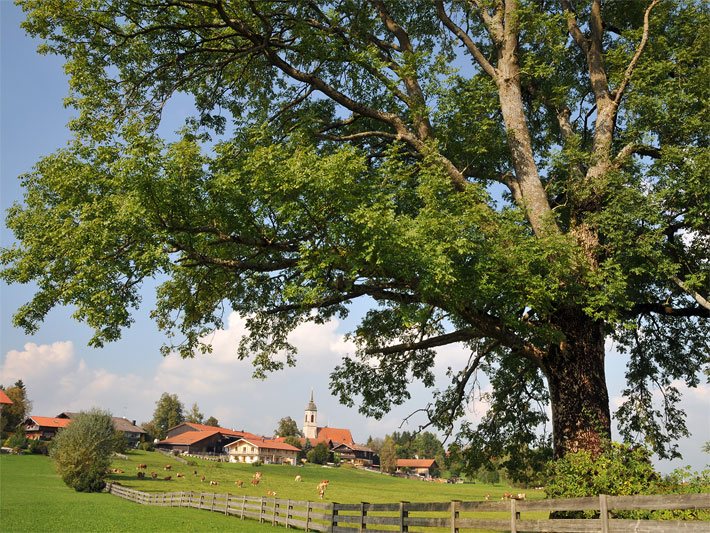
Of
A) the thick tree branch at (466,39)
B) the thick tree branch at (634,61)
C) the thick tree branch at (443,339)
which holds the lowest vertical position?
the thick tree branch at (443,339)

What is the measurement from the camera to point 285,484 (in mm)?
72500

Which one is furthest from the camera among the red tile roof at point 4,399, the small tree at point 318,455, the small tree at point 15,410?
the small tree at point 318,455

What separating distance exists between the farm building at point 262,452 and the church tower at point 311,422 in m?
44.4

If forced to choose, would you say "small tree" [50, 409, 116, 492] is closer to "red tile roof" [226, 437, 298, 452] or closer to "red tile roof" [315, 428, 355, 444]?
"red tile roof" [226, 437, 298, 452]

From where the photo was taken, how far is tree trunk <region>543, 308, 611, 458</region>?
1387cm

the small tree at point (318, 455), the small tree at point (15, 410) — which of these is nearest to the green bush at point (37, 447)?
the small tree at point (15, 410)

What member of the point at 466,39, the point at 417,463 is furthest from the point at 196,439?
the point at 466,39

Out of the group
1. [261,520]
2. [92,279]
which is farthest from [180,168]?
[261,520]

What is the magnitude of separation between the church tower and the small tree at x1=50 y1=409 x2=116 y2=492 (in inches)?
4967

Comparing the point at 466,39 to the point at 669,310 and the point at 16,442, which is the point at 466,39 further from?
the point at 16,442

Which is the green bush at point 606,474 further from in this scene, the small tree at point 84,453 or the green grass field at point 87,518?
the small tree at point 84,453

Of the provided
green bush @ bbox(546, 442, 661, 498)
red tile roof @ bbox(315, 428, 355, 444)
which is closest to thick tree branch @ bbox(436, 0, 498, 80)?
green bush @ bbox(546, 442, 661, 498)

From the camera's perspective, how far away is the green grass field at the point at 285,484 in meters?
58.0

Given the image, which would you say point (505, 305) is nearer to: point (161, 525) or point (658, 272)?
point (658, 272)
